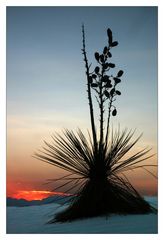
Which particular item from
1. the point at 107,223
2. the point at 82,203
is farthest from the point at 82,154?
the point at 107,223

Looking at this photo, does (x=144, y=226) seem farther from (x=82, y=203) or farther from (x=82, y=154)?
(x=82, y=154)

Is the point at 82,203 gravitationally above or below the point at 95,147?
below

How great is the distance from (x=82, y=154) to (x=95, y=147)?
0.13 m

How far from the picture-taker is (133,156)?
309 cm

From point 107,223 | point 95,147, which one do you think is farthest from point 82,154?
point 107,223

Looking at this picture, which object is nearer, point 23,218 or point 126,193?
point 126,193
